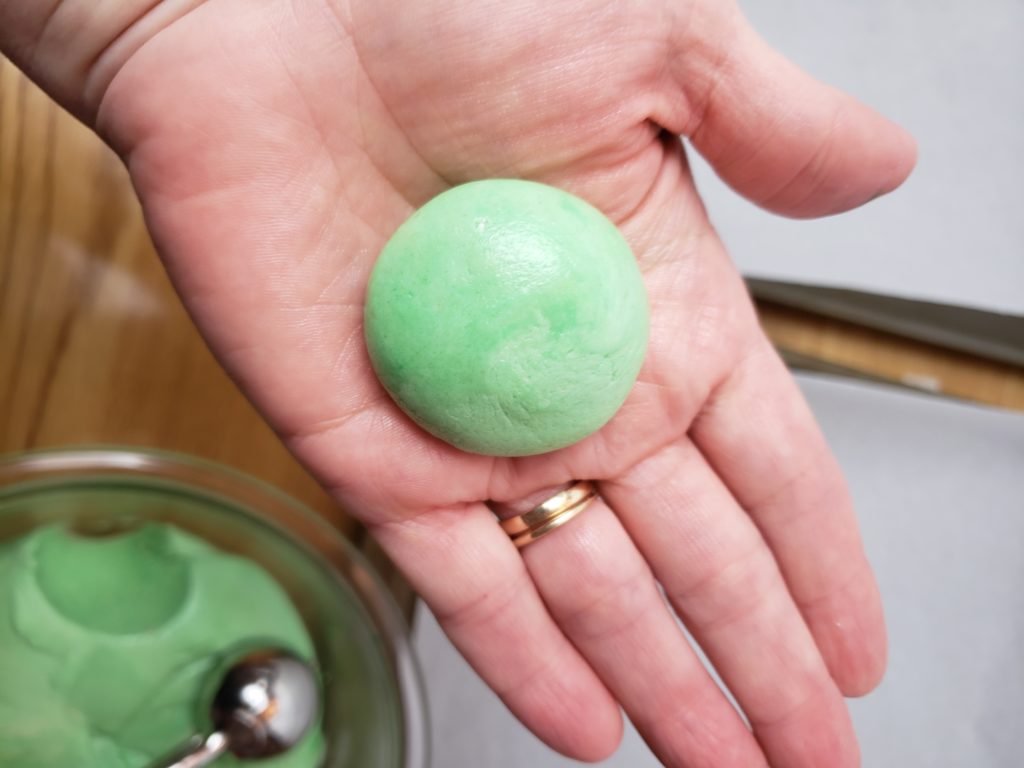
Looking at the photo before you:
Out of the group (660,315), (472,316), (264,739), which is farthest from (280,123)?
(264,739)

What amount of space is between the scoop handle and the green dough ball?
1.55 ft

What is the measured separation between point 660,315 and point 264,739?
0.72 metres

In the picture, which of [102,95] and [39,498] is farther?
[39,498]

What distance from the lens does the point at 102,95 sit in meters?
1.04

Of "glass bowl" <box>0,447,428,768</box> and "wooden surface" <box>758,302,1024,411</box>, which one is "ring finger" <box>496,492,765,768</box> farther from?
"wooden surface" <box>758,302,1024,411</box>

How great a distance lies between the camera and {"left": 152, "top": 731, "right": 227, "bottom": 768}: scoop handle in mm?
1026

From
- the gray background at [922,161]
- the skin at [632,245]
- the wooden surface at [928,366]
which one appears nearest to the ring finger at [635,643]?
the skin at [632,245]

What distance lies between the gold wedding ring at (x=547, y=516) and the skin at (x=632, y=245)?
2cm

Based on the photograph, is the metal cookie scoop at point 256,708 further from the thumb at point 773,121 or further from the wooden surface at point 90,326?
the thumb at point 773,121

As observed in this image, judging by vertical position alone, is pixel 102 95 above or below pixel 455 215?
above

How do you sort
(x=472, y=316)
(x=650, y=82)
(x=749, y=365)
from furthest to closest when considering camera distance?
1. (x=749, y=365)
2. (x=650, y=82)
3. (x=472, y=316)

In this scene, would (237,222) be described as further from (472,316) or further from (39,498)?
(39,498)

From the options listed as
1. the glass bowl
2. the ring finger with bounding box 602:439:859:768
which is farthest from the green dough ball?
the glass bowl

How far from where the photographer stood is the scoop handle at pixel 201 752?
103 centimetres
